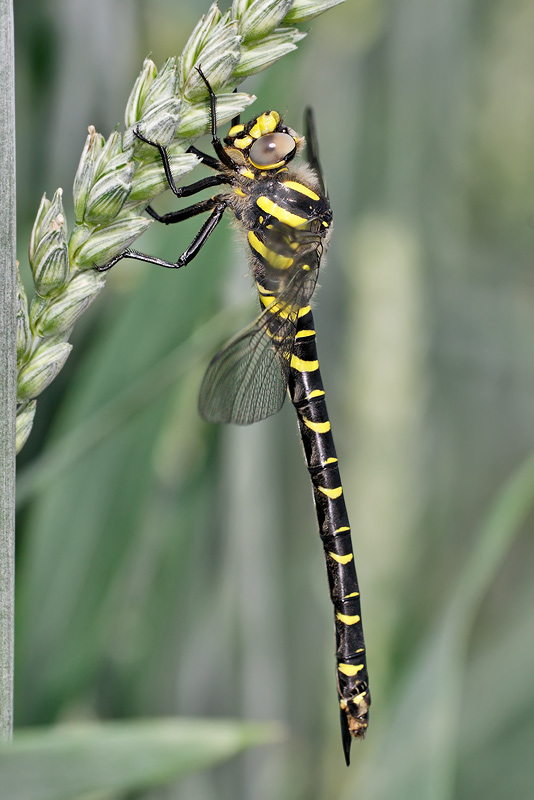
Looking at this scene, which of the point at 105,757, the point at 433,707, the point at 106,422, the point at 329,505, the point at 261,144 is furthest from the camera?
the point at 329,505

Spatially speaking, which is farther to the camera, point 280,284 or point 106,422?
point 280,284

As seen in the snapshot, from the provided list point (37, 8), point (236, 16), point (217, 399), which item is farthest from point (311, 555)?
Result: point (236, 16)

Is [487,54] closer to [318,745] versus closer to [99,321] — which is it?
[99,321]

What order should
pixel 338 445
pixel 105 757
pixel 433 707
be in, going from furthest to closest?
pixel 338 445 → pixel 433 707 → pixel 105 757

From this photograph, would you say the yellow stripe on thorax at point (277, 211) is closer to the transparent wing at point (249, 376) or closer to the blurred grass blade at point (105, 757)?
the transparent wing at point (249, 376)

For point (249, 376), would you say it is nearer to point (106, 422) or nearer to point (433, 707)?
point (106, 422)

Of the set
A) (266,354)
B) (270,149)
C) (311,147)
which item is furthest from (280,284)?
(311,147)
